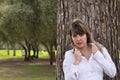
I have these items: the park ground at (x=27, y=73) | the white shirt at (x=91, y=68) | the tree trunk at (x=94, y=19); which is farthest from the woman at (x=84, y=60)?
the park ground at (x=27, y=73)

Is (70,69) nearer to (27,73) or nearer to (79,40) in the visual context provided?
(79,40)

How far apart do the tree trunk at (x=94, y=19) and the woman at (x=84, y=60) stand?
0.48 metres

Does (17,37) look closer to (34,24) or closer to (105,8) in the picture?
(34,24)

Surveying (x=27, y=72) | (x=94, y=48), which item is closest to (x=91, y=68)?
(x=94, y=48)

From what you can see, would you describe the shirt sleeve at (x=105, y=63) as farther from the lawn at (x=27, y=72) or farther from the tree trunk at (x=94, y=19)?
the lawn at (x=27, y=72)

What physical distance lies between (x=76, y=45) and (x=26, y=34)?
68.2 feet

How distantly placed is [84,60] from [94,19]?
68 centimetres

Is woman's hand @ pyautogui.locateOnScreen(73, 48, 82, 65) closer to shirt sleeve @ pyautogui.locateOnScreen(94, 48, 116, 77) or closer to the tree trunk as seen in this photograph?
shirt sleeve @ pyautogui.locateOnScreen(94, 48, 116, 77)

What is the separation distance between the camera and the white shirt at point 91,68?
3758mm

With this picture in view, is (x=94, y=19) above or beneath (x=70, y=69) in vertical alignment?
above

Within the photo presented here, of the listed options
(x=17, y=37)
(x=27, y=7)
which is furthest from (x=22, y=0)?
(x=17, y=37)

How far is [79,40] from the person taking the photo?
374cm

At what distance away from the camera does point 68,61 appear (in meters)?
3.85

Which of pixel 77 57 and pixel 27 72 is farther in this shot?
pixel 27 72
